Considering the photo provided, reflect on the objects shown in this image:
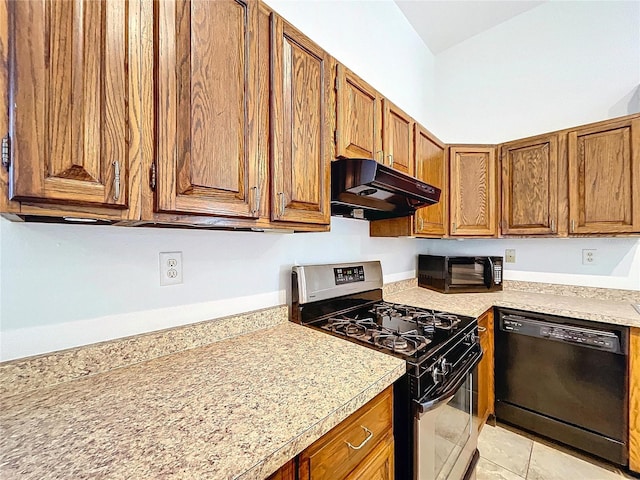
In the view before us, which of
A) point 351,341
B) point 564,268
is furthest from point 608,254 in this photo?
point 351,341

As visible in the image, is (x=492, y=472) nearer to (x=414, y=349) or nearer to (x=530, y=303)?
(x=530, y=303)

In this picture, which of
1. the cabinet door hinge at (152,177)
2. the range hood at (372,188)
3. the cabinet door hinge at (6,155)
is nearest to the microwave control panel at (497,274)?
the range hood at (372,188)

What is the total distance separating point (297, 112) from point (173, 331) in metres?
0.96

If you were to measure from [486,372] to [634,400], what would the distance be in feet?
2.33

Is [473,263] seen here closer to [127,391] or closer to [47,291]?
[127,391]

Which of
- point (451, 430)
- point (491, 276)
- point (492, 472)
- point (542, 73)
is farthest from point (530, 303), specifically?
point (542, 73)

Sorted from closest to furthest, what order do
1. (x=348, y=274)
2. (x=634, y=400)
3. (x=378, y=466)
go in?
(x=378, y=466) → (x=634, y=400) → (x=348, y=274)

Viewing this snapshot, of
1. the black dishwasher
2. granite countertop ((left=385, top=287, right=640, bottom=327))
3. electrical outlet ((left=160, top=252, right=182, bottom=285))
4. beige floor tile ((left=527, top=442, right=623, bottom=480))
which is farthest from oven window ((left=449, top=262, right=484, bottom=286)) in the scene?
electrical outlet ((left=160, top=252, right=182, bottom=285))

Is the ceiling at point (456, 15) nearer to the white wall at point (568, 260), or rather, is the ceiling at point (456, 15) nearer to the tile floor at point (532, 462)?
the white wall at point (568, 260)

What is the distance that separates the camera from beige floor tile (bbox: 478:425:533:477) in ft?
5.60

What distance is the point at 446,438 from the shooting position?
4.09 ft

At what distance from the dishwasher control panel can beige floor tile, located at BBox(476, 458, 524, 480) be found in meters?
0.81

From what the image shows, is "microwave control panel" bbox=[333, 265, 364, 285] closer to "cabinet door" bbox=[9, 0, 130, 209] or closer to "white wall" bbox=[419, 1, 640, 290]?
"cabinet door" bbox=[9, 0, 130, 209]

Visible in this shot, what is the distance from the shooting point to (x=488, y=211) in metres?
2.31
